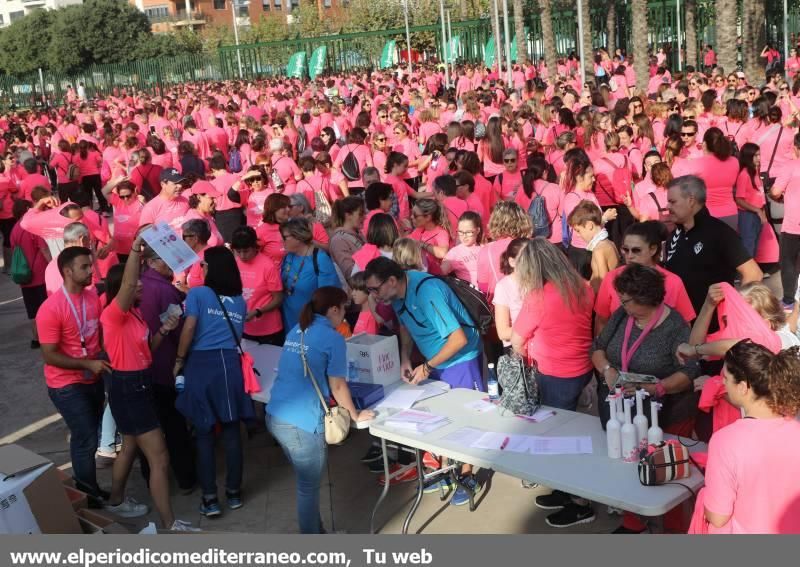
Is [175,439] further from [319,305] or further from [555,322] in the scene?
[555,322]

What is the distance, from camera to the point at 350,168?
11.0 m

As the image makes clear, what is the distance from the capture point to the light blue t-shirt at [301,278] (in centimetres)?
661

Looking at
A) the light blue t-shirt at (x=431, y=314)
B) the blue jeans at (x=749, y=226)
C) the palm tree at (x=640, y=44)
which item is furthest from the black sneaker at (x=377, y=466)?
the palm tree at (x=640, y=44)

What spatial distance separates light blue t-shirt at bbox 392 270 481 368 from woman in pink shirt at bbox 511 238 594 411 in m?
0.44

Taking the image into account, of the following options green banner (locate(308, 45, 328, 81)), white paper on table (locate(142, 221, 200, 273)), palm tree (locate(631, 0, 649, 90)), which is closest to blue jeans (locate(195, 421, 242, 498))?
white paper on table (locate(142, 221, 200, 273))

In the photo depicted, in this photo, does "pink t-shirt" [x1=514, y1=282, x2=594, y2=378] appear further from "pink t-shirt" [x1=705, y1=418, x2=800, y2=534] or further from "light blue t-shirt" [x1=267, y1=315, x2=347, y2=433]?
"pink t-shirt" [x1=705, y1=418, x2=800, y2=534]

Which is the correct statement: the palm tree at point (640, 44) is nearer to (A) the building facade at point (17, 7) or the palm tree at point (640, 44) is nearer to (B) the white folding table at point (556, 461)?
(B) the white folding table at point (556, 461)

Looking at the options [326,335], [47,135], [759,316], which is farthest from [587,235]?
[47,135]

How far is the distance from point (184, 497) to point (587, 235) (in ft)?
10.8

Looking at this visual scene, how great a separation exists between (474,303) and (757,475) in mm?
2684

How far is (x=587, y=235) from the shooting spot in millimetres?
6266
